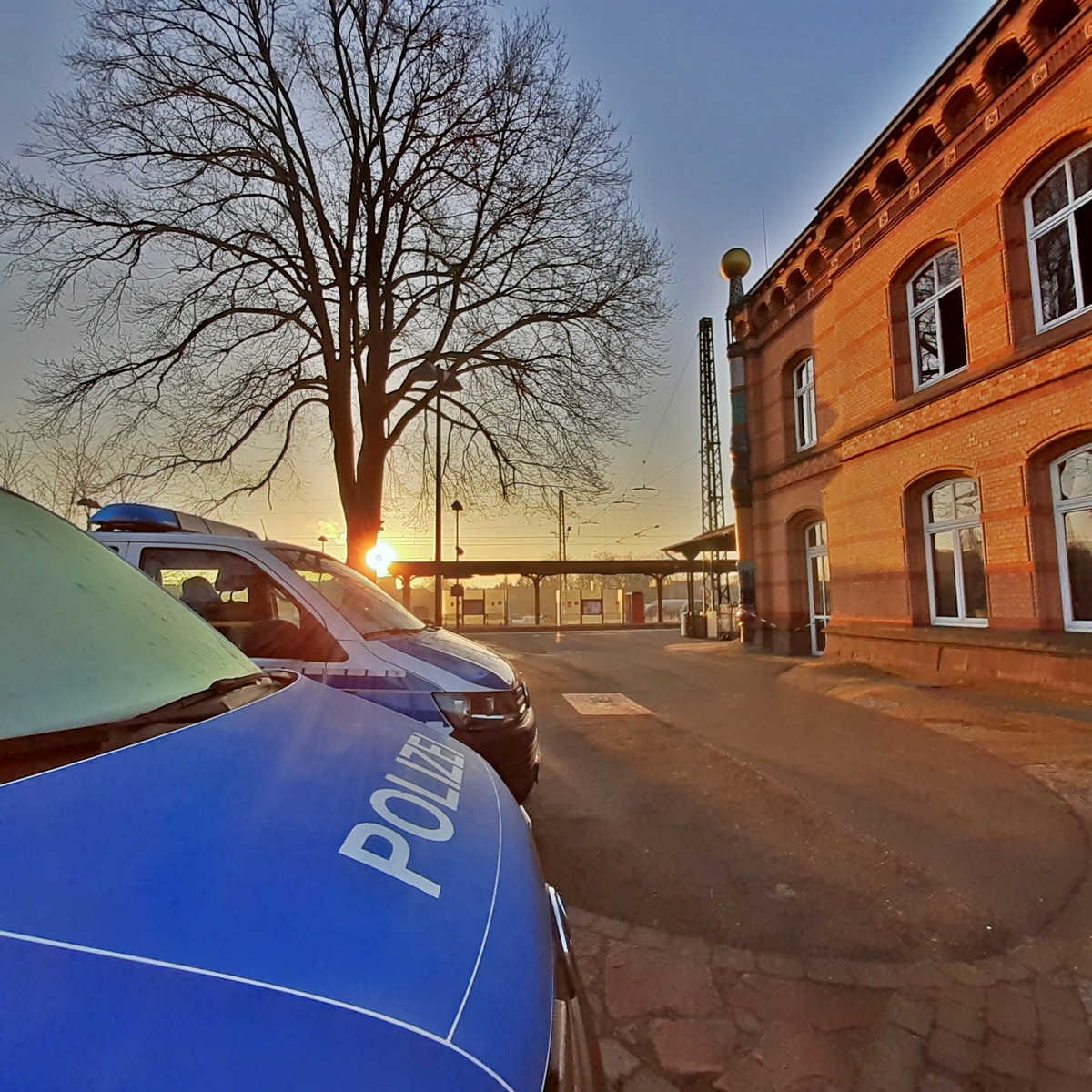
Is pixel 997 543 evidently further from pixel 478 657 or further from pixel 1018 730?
pixel 478 657

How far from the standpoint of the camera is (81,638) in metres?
1.70

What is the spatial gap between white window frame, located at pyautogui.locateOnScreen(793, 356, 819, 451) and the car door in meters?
13.2

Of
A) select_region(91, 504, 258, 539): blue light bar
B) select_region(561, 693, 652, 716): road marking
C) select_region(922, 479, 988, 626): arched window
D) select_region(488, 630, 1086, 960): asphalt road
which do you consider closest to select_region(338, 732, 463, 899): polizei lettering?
select_region(488, 630, 1086, 960): asphalt road

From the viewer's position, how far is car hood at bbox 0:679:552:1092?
0.74 metres

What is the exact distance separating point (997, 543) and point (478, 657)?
8.85m

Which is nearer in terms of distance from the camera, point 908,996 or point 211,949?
point 211,949

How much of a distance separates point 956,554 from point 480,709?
10.0 metres

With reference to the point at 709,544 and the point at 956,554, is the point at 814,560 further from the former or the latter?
the point at 709,544

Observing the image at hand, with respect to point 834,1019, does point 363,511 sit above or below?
above

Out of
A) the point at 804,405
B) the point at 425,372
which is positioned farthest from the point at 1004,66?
the point at 425,372

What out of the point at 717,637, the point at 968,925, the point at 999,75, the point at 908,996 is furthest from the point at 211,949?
the point at 717,637

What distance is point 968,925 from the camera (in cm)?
310

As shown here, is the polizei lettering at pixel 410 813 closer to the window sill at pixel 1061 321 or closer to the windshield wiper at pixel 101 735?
the windshield wiper at pixel 101 735

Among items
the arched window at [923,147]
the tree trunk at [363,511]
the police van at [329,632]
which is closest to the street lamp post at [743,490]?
the arched window at [923,147]
